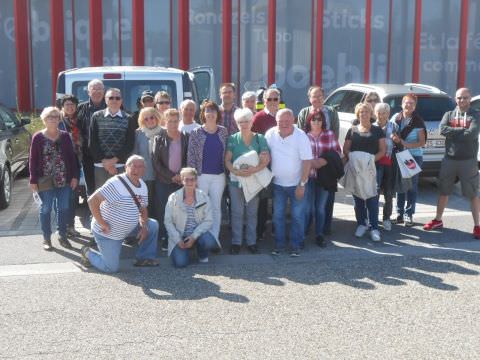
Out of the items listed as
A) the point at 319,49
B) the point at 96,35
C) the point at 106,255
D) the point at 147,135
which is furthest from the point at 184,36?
the point at 106,255

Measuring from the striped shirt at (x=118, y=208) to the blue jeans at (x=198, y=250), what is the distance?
51 centimetres

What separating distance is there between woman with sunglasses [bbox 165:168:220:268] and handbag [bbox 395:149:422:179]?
105 inches

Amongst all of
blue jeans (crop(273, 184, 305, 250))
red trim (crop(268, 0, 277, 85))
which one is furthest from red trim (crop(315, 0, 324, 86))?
blue jeans (crop(273, 184, 305, 250))

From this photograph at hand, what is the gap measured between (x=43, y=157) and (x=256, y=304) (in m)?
2.96

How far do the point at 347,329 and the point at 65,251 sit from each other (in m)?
3.49

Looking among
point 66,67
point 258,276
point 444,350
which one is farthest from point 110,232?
point 66,67

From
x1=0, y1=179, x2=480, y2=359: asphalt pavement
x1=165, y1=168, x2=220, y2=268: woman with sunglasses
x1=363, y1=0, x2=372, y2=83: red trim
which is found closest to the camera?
x1=0, y1=179, x2=480, y2=359: asphalt pavement

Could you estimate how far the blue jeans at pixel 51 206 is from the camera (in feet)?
23.3

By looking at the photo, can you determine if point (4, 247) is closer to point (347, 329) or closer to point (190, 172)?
point (190, 172)

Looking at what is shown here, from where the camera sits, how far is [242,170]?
22.5ft

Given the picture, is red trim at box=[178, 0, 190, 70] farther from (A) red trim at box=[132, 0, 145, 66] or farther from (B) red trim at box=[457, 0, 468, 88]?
(B) red trim at box=[457, 0, 468, 88]

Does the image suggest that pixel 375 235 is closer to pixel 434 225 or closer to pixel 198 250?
pixel 434 225

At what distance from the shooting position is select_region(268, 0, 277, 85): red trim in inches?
690

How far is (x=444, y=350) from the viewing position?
15.1 feet
